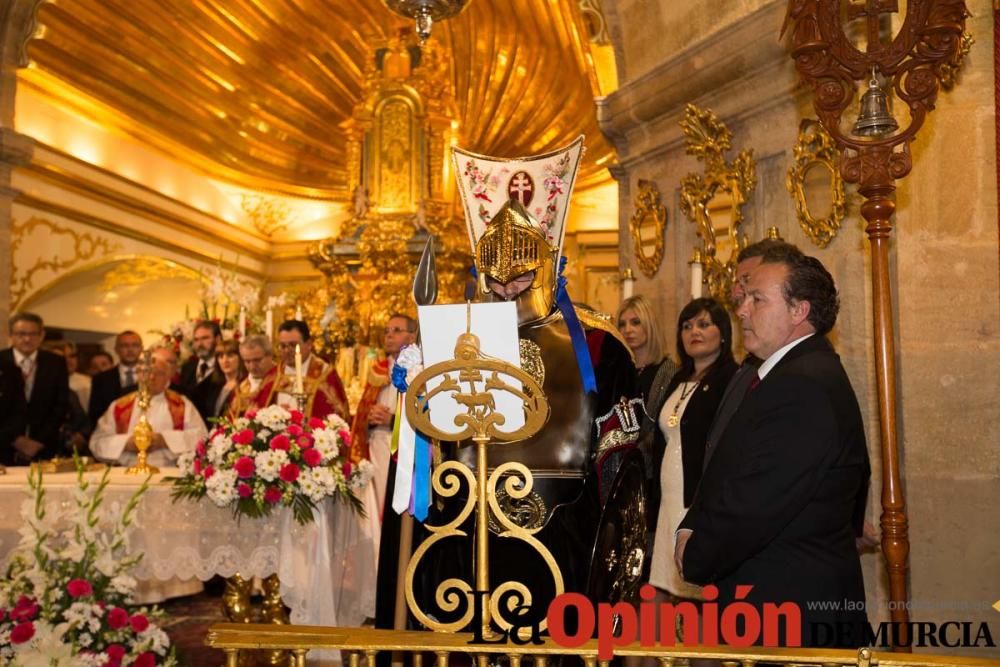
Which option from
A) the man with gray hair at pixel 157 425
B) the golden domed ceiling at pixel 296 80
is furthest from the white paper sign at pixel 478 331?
the golden domed ceiling at pixel 296 80

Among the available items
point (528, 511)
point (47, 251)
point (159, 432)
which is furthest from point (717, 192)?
point (47, 251)

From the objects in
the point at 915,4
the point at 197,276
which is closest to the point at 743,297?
the point at 915,4

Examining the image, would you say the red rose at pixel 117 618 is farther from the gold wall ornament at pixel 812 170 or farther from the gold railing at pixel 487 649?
the gold wall ornament at pixel 812 170

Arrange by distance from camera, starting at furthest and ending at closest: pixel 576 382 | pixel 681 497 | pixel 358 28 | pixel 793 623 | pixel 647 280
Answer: pixel 358 28
pixel 647 280
pixel 681 497
pixel 576 382
pixel 793 623

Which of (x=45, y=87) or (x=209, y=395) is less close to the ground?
(x=45, y=87)

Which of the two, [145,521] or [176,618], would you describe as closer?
[145,521]

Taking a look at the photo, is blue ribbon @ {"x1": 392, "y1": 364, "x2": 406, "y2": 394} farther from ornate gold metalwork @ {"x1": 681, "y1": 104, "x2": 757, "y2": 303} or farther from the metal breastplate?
ornate gold metalwork @ {"x1": 681, "y1": 104, "x2": 757, "y2": 303}

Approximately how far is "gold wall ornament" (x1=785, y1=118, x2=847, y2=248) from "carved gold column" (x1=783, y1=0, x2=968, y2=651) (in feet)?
1.98

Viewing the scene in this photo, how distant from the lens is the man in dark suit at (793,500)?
196 cm

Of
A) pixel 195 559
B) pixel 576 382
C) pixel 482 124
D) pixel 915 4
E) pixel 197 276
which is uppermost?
pixel 482 124

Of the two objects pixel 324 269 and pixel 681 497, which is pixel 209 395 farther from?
pixel 324 269

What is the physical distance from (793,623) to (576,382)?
126 cm

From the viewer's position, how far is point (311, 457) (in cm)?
423

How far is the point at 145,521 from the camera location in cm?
412
